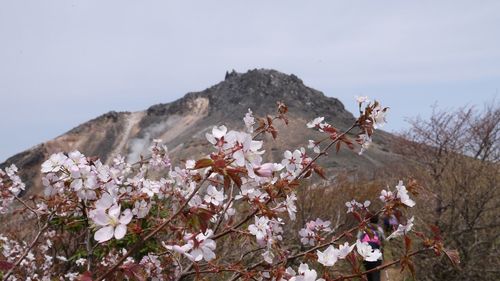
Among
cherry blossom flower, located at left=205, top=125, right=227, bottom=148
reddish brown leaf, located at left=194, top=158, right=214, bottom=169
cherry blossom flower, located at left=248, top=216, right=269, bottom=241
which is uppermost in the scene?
cherry blossom flower, located at left=205, top=125, right=227, bottom=148

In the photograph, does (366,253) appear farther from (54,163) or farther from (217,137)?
(54,163)

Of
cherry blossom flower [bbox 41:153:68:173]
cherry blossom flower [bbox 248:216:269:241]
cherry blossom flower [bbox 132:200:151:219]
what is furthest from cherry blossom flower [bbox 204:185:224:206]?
cherry blossom flower [bbox 41:153:68:173]

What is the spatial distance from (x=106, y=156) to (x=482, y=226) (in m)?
36.8

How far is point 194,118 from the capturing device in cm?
4241

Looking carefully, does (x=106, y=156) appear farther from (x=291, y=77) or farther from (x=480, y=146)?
(x=480, y=146)

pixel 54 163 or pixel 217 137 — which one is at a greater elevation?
pixel 217 137

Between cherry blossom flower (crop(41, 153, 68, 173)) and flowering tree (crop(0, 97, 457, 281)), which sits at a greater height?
cherry blossom flower (crop(41, 153, 68, 173))

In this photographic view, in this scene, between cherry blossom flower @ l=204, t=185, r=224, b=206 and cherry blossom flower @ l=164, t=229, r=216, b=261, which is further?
cherry blossom flower @ l=204, t=185, r=224, b=206

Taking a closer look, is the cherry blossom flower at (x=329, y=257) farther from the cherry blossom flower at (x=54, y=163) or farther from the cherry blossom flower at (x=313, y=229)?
the cherry blossom flower at (x=54, y=163)

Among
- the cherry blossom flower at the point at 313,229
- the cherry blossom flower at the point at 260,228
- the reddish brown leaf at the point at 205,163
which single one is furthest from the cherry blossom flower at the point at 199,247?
the cherry blossom flower at the point at 313,229

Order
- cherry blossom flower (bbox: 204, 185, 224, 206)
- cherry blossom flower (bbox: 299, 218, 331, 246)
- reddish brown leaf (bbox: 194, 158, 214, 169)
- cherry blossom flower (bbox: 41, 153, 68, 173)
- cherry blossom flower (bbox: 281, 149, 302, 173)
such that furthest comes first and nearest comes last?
cherry blossom flower (bbox: 299, 218, 331, 246), cherry blossom flower (bbox: 281, 149, 302, 173), cherry blossom flower (bbox: 204, 185, 224, 206), cherry blossom flower (bbox: 41, 153, 68, 173), reddish brown leaf (bbox: 194, 158, 214, 169)

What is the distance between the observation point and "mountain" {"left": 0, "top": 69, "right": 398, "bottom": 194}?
37594 millimetres

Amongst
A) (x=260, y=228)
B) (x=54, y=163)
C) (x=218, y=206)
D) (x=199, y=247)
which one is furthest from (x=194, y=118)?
(x=199, y=247)

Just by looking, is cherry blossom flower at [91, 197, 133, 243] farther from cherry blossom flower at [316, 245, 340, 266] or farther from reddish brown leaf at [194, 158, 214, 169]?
cherry blossom flower at [316, 245, 340, 266]
